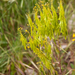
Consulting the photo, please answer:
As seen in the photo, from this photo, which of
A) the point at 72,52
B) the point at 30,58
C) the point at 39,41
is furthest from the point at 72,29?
the point at 39,41

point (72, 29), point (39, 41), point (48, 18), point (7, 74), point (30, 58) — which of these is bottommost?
point (7, 74)

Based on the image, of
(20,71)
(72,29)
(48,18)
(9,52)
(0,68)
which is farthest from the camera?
(72,29)

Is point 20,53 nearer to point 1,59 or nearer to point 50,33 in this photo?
point 1,59

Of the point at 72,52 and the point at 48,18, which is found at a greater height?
the point at 48,18

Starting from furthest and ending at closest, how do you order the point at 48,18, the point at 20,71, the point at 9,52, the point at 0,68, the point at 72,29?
the point at 72,29 → the point at 9,52 → the point at 0,68 → the point at 20,71 → the point at 48,18

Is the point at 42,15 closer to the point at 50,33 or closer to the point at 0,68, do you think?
the point at 50,33

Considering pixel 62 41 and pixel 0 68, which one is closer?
pixel 0 68

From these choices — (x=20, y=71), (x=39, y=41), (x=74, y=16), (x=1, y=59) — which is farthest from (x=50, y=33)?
(x=74, y=16)
